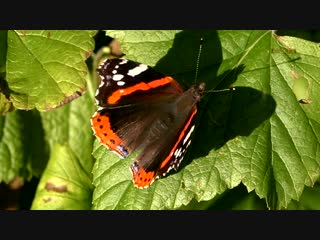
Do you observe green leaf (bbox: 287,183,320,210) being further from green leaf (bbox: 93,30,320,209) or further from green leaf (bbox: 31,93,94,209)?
green leaf (bbox: 31,93,94,209)

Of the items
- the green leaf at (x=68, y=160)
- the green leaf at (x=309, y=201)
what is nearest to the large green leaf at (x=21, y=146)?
the green leaf at (x=68, y=160)

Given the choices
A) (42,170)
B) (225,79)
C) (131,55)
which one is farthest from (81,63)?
(42,170)

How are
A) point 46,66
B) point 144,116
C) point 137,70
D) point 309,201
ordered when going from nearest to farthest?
point 137,70 → point 46,66 → point 144,116 → point 309,201

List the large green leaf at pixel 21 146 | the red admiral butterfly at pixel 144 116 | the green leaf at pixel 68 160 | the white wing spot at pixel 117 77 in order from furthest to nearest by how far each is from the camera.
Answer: the green leaf at pixel 68 160 → the large green leaf at pixel 21 146 → the white wing spot at pixel 117 77 → the red admiral butterfly at pixel 144 116

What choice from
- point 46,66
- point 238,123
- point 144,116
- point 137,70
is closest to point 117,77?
point 137,70

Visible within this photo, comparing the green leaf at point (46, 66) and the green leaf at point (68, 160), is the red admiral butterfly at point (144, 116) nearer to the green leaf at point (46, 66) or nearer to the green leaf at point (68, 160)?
the green leaf at point (46, 66)

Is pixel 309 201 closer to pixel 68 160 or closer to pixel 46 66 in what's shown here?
pixel 68 160
